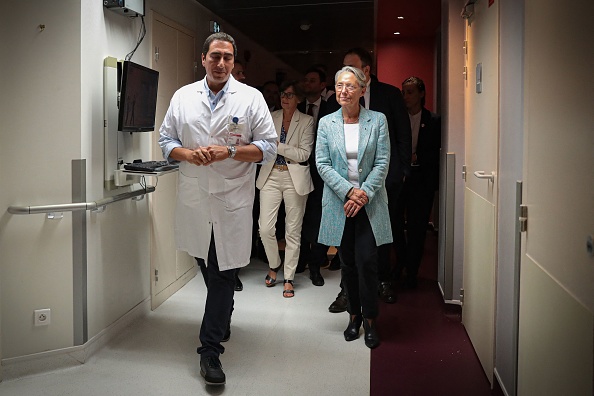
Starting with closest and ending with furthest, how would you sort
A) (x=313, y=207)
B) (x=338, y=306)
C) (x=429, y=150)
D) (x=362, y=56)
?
(x=362, y=56) < (x=338, y=306) < (x=313, y=207) < (x=429, y=150)

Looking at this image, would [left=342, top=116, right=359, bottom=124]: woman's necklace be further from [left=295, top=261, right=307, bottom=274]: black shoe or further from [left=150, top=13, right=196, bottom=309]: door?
[left=295, top=261, right=307, bottom=274]: black shoe

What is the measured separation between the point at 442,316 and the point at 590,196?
283 cm

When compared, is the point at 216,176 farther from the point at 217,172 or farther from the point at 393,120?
the point at 393,120

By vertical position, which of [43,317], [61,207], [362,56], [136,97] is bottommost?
[43,317]

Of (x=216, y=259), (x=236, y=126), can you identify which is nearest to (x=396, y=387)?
(x=216, y=259)

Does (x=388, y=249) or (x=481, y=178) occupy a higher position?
(x=481, y=178)

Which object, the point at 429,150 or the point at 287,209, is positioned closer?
the point at 287,209

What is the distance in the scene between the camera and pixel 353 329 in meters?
3.71

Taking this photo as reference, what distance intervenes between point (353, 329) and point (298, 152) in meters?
1.51

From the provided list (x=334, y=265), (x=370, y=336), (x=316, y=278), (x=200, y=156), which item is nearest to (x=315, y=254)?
(x=316, y=278)

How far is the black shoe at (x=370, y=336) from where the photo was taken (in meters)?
3.58

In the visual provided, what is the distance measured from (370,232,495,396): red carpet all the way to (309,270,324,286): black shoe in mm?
674

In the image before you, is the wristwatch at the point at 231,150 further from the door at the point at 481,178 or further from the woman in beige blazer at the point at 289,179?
the woman in beige blazer at the point at 289,179

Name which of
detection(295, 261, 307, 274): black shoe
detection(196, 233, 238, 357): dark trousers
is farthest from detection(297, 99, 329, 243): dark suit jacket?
detection(196, 233, 238, 357): dark trousers
